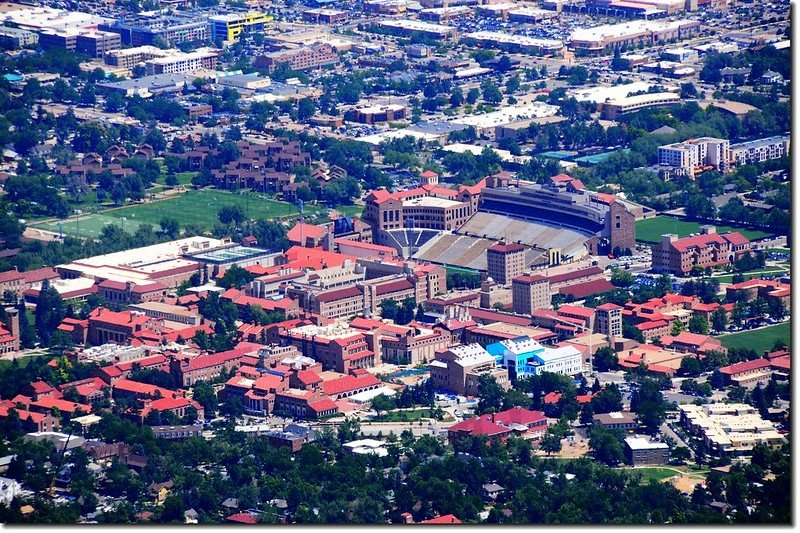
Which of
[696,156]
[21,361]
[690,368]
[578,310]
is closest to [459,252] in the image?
[578,310]

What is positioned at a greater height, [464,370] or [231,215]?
[464,370]

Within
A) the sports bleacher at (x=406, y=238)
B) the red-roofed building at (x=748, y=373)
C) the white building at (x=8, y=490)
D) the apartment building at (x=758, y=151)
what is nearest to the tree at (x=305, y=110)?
the apartment building at (x=758, y=151)

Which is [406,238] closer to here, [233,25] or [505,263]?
[505,263]

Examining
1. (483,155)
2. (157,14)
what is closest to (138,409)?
(483,155)

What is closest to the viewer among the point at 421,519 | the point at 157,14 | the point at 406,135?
the point at 421,519

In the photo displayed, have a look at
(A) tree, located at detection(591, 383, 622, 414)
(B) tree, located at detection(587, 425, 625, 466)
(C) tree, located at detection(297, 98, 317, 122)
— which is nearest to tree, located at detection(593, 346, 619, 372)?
(A) tree, located at detection(591, 383, 622, 414)

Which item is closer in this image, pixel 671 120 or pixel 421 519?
pixel 421 519

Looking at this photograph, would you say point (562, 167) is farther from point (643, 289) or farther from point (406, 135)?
point (643, 289)
